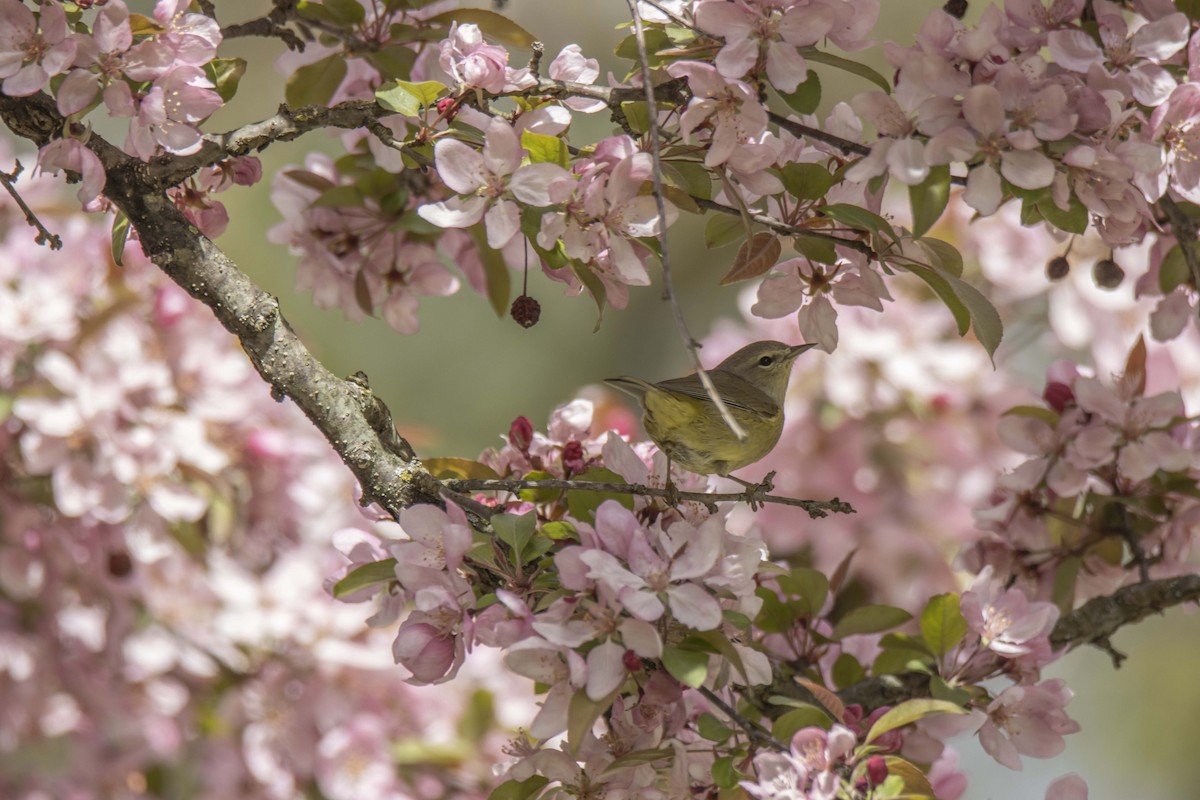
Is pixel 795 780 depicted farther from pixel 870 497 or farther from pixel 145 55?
pixel 870 497

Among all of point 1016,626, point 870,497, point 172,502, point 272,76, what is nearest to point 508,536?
point 1016,626

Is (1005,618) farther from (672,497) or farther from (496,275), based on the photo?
(496,275)

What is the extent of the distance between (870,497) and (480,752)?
0.83 m

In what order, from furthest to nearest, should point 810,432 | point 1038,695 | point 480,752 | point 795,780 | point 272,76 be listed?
point 272,76, point 810,432, point 480,752, point 1038,695, point 795,780

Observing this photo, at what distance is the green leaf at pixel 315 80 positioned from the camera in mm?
1428

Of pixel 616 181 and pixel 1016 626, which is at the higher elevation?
pixel 616 181

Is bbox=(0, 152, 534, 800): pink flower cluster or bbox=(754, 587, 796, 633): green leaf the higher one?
bbox=(754, 587, 796, 633): green leaf

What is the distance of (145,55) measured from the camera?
1.12 meters

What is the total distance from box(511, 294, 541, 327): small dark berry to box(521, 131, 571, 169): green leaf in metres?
0.20

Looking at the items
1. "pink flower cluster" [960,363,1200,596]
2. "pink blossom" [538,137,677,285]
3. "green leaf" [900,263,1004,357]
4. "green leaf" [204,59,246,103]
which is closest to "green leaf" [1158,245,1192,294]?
"pink flower cluster" [960,363,1200,596]

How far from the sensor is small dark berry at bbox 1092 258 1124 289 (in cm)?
147

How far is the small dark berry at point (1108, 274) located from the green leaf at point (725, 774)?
2.54 feet

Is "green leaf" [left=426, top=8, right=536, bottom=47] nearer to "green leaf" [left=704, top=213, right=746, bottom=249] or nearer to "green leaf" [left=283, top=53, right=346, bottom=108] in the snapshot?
"green leaf" [left=283, top=53, right=346, bottom=108]

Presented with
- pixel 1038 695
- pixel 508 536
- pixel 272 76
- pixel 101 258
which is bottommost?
pixel 272 76
